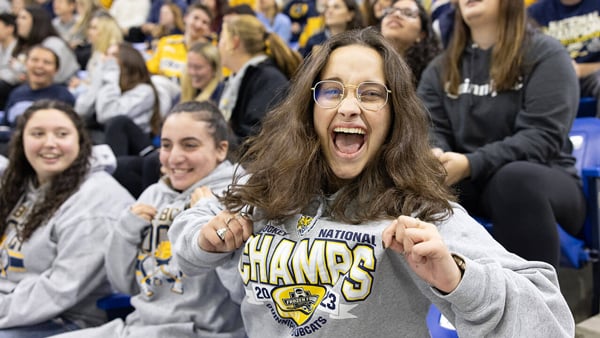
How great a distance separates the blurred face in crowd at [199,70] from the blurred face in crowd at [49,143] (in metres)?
1.31

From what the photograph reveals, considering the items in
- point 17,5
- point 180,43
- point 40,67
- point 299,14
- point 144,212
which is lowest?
point 299,14

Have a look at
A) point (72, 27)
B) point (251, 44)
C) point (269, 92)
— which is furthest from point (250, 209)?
point (72, 27)

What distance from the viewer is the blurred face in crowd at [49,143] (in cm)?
201

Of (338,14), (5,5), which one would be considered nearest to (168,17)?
(5,5)

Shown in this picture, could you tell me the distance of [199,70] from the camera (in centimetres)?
332

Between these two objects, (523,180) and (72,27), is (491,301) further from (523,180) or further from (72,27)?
(72,27)

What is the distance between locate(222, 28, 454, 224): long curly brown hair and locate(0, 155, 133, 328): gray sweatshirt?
0.78 meters

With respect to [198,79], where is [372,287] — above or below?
above

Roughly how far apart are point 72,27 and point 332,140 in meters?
5.21

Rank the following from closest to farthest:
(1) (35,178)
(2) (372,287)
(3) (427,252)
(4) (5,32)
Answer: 1. (3) (427,252)
2. (2) (372,287)
3. (1) (35,178)
4. (4) (5,32)

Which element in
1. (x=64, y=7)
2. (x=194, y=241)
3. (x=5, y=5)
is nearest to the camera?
(x=194, y=241)

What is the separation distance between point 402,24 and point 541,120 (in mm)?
960

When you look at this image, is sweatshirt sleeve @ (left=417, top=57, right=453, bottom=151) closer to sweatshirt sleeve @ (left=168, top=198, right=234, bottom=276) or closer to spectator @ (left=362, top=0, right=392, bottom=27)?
sweatshirt sleeve @ (left=168, top=198, right=234, bottom=276)

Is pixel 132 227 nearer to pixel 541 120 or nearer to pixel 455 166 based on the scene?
pixel 455 166
